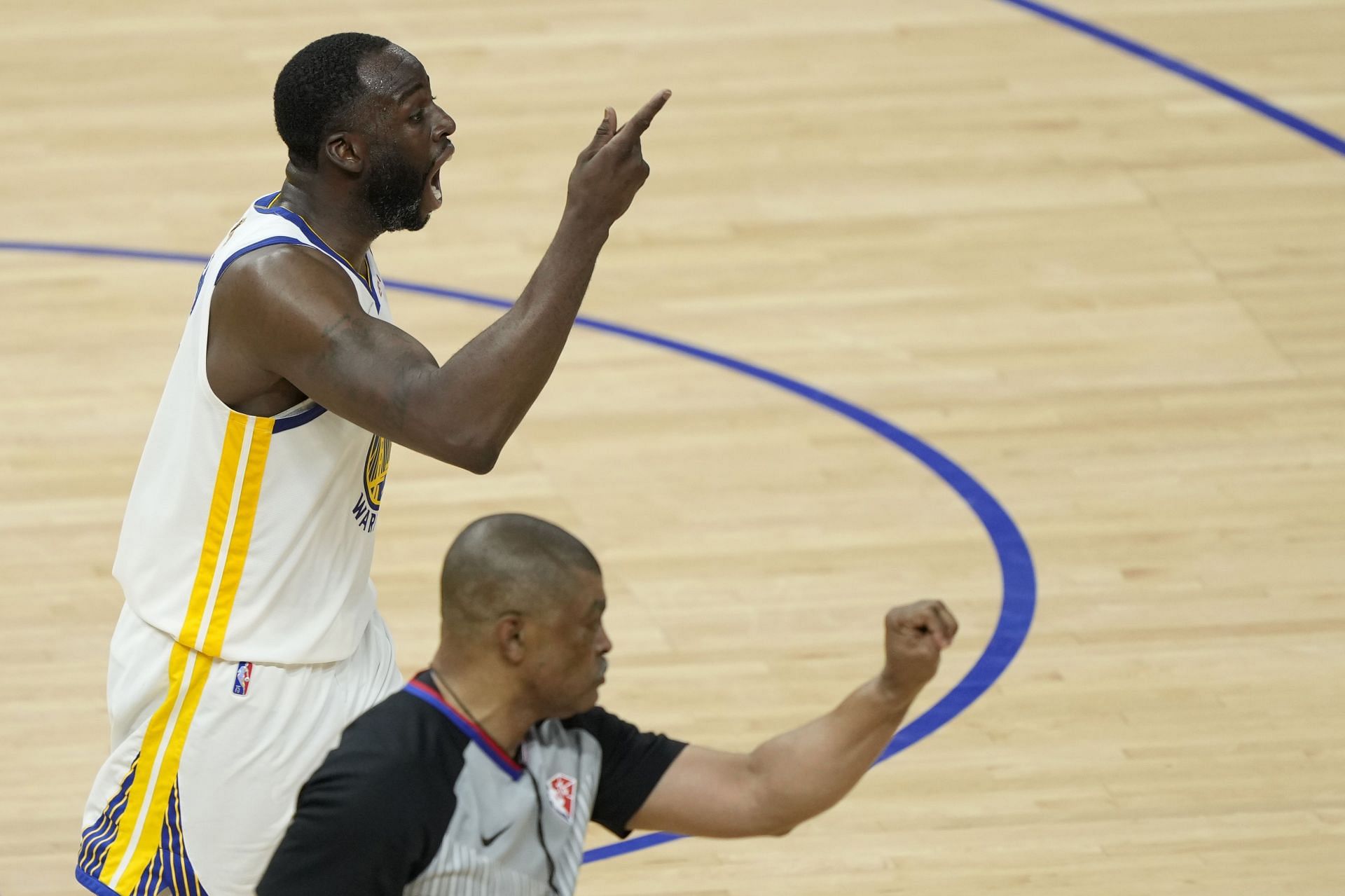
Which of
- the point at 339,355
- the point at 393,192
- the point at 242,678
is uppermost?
the point at 393,192

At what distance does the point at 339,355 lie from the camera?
2928 mm

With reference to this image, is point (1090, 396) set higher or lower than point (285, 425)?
lower

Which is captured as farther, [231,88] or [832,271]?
[231,88]

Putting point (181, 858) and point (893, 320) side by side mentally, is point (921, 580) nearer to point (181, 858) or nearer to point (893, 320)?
point (893, 320)

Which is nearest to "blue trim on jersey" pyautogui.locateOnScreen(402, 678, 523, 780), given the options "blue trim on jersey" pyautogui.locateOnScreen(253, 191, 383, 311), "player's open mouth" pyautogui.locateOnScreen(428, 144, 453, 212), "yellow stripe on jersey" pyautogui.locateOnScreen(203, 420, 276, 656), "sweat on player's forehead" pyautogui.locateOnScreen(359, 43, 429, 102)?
"yellow stripe on jersey" pyautogui.locateOnScreen(203, 420, 276, 656)

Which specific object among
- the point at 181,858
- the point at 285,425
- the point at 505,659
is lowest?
the point at 181,858

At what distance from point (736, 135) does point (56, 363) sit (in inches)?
117

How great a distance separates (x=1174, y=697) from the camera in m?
5.30

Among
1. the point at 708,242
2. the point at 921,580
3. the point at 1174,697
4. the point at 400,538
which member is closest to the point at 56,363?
the point at 400,538

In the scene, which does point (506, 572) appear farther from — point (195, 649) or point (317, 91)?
point (317, 91)

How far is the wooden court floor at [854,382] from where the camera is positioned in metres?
5.00

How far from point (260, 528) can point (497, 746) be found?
1.64 feet

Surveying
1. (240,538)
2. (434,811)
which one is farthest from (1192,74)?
(434,811)

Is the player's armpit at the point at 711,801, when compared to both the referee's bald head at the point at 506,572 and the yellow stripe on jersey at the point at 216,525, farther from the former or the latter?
the yellow stripe on jersey at the point at 216,525
